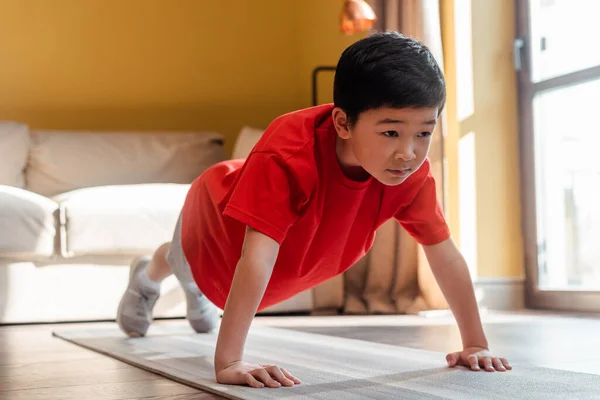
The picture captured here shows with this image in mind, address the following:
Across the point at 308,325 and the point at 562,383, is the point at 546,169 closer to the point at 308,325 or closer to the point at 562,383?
the point at 308,325

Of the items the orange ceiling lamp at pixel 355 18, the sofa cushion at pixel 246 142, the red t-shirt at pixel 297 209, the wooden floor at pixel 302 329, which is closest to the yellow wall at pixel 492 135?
the orange ceiling lamp at pixel 355 18

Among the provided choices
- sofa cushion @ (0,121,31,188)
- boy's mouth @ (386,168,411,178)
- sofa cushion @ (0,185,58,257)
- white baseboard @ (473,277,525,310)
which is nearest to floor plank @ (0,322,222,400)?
boy's mouth @ (386,168,411,178)

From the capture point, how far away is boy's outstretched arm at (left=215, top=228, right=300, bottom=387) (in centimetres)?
143

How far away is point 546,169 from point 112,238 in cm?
187

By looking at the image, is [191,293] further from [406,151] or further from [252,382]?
[406,151]

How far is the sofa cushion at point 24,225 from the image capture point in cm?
307

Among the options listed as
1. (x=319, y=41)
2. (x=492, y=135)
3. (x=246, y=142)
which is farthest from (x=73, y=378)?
(x=319, y=41)

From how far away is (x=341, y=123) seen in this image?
1.52m

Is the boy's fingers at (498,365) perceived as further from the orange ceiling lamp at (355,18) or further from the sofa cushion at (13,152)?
the sofa cushion at (13,152)

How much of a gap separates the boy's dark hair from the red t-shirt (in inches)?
5.9

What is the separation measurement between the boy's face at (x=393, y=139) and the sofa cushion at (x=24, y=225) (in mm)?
1963

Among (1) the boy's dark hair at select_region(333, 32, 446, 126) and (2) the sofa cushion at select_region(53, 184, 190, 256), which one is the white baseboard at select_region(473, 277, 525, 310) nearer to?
(2) the sofa cushion at select_region(53, 184, 190, 256)

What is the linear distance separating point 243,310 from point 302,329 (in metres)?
1.27

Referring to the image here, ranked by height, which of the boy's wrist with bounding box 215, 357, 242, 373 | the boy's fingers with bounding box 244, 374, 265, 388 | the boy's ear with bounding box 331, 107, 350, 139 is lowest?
the boy's fingers with bounding box 244, 374, 265, 388
